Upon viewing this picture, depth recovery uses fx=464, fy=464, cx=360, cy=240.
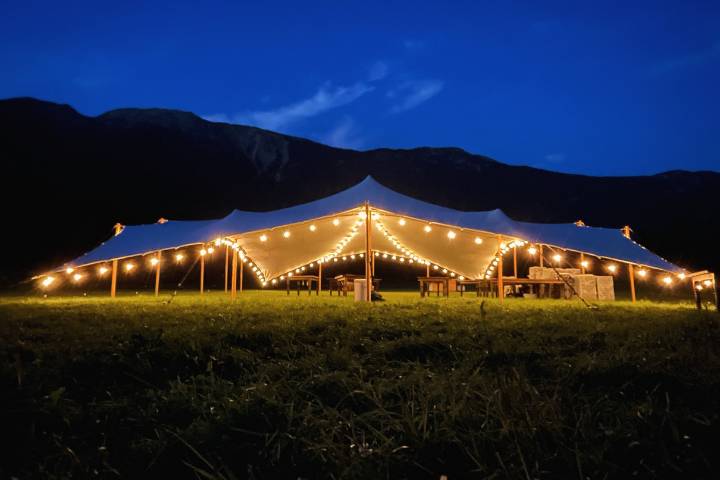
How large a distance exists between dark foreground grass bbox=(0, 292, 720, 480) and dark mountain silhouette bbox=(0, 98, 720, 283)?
1991 centimetres

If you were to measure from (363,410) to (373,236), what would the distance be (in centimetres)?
1019

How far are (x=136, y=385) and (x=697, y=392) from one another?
7.18ft

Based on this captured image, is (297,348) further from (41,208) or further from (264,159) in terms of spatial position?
(264,159)

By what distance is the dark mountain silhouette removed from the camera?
80.3 feet

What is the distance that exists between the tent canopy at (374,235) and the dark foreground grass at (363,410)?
560 cm

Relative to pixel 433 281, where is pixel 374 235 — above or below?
above

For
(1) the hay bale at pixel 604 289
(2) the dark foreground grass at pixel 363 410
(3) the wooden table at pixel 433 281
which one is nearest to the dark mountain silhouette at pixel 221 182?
(1) the hay bale at pixel 604 289

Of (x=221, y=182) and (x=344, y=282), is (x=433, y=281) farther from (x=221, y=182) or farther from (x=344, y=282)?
(x=221, y=182)

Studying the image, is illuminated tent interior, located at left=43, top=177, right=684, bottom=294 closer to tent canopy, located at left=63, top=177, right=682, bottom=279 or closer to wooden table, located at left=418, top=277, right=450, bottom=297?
tent canopy, located at left=63, top=177, right=682, bottom=279

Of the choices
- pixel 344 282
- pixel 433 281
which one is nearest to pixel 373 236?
pixel 344 282

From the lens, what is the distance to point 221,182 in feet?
120

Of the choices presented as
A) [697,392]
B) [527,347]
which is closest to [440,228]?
[527,347]

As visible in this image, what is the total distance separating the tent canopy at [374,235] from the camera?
834 centimetres

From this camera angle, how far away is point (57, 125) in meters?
A: 36.2
